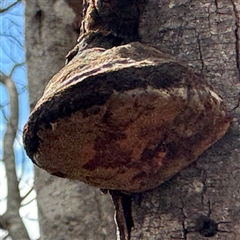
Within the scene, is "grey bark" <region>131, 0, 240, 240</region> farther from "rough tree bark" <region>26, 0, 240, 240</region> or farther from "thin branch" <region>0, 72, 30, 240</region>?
"thin branch" <region>0, 72, 30, 240</region>

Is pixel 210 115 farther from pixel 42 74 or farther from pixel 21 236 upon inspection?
pixel 21 236

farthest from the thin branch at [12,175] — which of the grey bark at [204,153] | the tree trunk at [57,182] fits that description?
the grey bark at [204,153]

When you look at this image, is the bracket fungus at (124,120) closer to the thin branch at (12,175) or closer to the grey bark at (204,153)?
the grey bark at (204,153)

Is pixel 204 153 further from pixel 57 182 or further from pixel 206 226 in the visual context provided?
pixel 57 182

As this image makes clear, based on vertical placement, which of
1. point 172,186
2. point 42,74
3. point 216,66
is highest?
point 216,66

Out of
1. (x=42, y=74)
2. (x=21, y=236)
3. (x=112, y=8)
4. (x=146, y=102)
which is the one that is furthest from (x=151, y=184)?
(x=21, y=236)

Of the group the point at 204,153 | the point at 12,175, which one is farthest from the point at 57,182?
the point at 12,175
